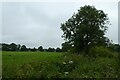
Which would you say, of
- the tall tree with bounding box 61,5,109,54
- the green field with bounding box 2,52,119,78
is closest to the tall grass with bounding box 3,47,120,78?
the green field with bounding box 2,52,119,78

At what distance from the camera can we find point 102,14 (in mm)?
42750

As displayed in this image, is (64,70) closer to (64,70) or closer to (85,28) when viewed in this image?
(64,70)

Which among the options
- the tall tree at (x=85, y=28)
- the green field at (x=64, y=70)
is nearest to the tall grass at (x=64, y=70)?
the green field at (x=64, y=70)

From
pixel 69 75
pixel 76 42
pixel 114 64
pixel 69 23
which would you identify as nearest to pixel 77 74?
pixel 69 75

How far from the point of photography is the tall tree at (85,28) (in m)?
38.9

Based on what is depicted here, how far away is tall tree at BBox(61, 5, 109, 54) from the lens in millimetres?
38875

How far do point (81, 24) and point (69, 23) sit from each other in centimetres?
256

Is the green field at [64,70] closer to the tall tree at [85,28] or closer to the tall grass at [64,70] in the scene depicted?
the tall grass at [64,70]

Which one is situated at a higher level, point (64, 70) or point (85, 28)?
point (85, 28)

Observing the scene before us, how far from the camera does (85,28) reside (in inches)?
1519

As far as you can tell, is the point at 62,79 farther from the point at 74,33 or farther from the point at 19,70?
the point at 74,33

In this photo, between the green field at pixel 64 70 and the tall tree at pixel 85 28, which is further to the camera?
the tall tree at pixel 85 28

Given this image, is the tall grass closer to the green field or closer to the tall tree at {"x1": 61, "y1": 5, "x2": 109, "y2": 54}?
the green field

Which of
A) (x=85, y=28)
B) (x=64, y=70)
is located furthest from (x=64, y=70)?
(x=85, y=28)
